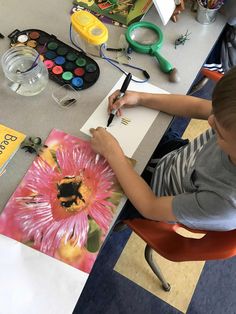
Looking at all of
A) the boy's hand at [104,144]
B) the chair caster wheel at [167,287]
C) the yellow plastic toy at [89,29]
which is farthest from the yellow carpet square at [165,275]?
the yellow plastic toy at [89,29]

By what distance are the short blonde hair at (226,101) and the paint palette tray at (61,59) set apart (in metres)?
0.39

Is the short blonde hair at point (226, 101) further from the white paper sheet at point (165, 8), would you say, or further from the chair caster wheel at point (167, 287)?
the chair caster wheel at point (167, 287)

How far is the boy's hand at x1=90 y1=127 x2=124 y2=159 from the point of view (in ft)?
2.45

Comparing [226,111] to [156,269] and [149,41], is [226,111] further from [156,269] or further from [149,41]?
[156,269]

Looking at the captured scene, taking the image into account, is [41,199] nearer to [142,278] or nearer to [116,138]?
[116,138]

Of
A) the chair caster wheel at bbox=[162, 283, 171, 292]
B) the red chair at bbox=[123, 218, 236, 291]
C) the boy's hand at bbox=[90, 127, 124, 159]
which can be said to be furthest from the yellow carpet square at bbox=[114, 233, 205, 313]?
the boy's hand at bbox=[90, 127, 124, 159]

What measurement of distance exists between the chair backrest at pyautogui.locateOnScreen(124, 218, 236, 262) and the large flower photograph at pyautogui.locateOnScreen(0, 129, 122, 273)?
7.0 inches

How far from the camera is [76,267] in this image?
2.13 ft

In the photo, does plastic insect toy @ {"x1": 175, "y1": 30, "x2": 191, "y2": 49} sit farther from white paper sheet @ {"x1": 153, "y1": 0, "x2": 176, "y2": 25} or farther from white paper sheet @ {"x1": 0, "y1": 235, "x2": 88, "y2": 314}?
white paper sheet @ {"x1": 0, "y1": 235, "x2": 88, "y2": 314}

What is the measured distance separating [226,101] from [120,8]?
0.60 metres

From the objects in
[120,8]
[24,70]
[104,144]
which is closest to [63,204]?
[104,144]

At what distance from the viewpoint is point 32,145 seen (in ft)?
2.50

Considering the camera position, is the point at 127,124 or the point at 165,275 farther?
the point at 165,275

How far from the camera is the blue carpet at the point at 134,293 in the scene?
1244mm
